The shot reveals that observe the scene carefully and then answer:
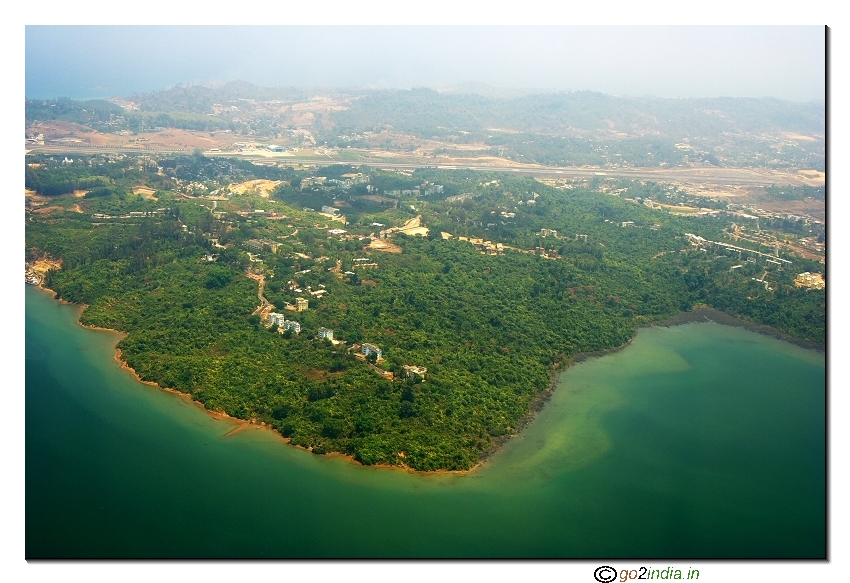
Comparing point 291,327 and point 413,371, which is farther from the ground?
point 291,327

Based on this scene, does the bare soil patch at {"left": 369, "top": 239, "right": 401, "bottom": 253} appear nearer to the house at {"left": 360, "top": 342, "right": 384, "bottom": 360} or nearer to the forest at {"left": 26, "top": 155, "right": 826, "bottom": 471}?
the forest at {"left": 26, "top": 155, "right": 826, "bottom": 471}

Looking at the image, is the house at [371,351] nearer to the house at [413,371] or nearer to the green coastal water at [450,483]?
the house at [413,371]

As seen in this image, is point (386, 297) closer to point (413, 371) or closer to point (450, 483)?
point (413, 371)

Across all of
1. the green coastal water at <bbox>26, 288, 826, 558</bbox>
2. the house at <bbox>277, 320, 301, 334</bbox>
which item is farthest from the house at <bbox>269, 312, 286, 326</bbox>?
the green coastal water at <bbox>26, 288, 826, 558</bbox>

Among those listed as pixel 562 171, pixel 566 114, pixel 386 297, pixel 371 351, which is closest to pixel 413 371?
pixel 371 351

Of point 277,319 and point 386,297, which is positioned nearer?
point 277,319

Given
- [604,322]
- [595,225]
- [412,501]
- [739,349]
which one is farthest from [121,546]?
[595,225]
